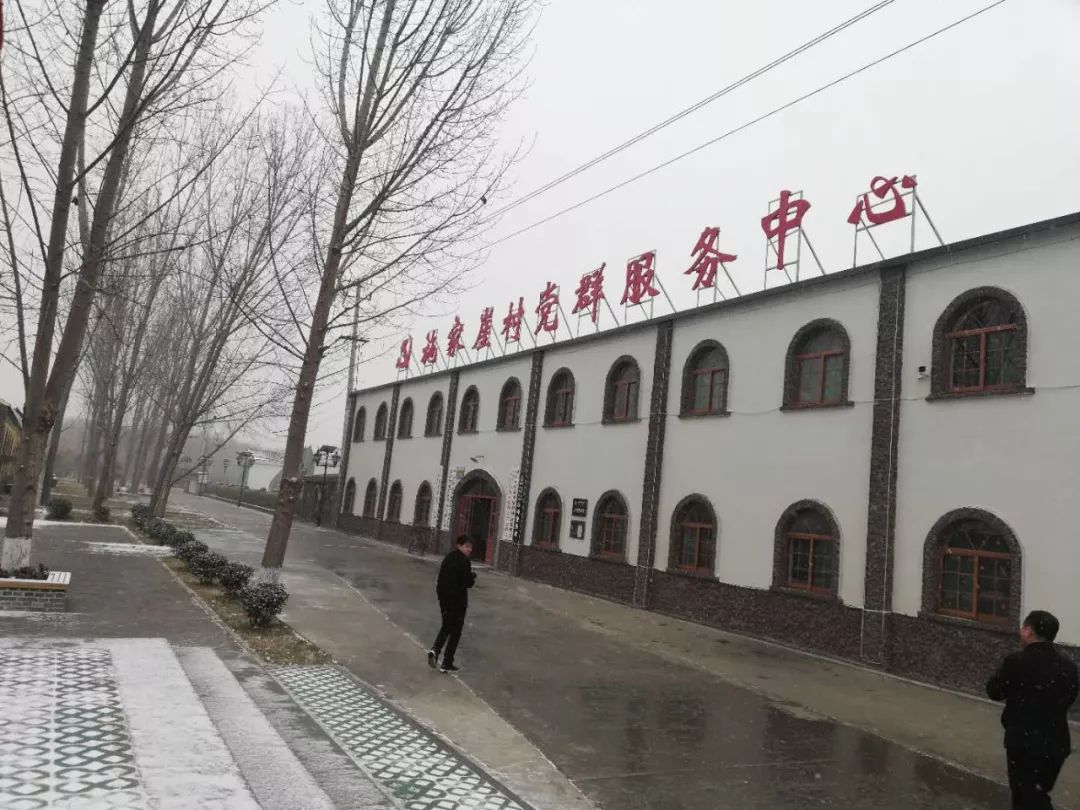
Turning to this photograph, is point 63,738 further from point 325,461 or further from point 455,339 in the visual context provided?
point 325,461

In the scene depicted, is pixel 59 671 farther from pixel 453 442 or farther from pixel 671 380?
pixel 453 442

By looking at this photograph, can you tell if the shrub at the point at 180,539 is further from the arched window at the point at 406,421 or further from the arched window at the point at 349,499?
the arched window at the point at 349,499

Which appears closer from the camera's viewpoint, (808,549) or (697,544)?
(808,549)

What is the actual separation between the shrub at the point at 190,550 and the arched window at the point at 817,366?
11.3 metres

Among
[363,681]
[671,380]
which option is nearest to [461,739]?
[363,681]

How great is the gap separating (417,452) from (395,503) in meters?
2.73

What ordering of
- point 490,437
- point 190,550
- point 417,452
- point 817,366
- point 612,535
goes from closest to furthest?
point 817,366 < point 190,550 < point 612,535 < point 490,437 < point 417,452

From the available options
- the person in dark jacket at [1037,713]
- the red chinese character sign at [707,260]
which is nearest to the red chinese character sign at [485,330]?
the red chinese character sign at [707,260]

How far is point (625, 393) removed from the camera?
18.3m

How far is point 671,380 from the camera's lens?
16.7m

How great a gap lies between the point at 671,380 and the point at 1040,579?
27.2ft

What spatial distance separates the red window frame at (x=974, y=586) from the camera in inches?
404

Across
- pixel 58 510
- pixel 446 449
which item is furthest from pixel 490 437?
pixel 58 510

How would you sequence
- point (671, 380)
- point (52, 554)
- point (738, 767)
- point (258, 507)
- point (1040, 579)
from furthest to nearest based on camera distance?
point (258, 507) < point (671, 380) < point (52, 554) < point (1040, 579) < point (738, 767)
